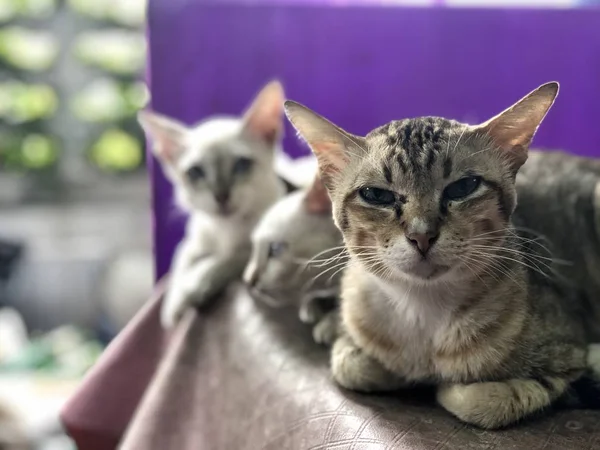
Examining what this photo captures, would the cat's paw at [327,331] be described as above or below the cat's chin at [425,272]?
below

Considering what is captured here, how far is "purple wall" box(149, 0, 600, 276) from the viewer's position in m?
1.65

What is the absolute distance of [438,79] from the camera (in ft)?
5.66

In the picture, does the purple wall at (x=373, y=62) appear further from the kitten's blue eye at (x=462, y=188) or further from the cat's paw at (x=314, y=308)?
the kitten's blue eye at (x=462, y=188)

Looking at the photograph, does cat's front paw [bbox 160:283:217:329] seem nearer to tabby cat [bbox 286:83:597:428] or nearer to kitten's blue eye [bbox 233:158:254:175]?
kitten's blue eye [bbox 233:158:254:175]

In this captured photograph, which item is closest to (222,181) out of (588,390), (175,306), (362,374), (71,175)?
(175,306)

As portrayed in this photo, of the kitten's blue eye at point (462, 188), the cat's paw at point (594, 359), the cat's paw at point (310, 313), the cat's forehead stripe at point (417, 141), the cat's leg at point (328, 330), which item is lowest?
the cat's paw at point (310, 313)

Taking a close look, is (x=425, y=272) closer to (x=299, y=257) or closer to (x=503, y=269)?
(x=503, y=269)

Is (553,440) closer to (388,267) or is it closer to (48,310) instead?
(388,267)

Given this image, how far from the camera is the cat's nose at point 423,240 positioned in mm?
771

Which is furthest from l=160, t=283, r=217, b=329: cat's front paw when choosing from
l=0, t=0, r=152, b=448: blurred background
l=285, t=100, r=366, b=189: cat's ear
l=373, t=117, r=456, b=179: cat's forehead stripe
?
l=0, t=0, r=152, b=448: blurred background

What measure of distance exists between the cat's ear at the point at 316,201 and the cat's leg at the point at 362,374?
0.35 m

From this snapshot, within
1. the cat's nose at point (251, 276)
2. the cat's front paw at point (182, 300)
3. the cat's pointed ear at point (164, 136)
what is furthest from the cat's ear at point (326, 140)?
the cat's pointed ear at point (164, 136)

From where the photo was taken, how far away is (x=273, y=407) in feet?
3.41

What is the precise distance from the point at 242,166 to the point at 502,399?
0.86 m
